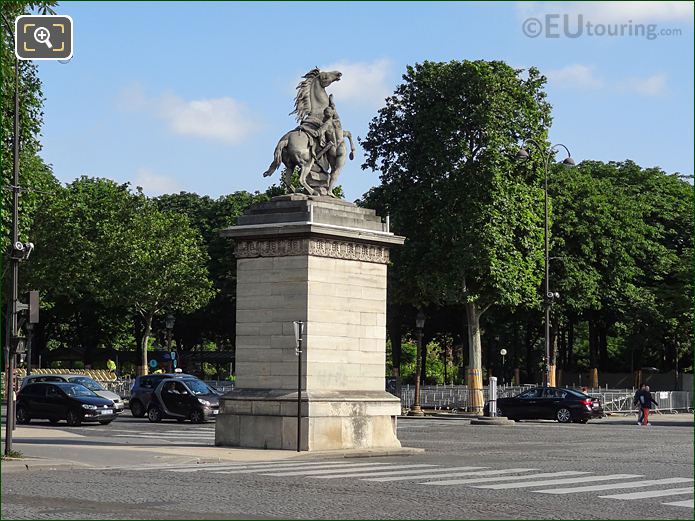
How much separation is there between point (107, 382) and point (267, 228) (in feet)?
129

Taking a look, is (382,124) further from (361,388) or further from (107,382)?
(361,388)

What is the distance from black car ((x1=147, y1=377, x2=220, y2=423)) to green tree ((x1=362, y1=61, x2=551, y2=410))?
13.4 meters

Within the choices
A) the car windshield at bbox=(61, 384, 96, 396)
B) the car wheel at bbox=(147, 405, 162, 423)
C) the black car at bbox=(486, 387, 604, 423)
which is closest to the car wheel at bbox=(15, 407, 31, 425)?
the car windshield at bbox=(61, 384, 96, 396)

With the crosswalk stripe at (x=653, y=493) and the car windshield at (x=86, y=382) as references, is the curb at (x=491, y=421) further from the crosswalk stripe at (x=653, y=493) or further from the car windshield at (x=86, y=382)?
the crosswalk stripe at (x=653, y=493)

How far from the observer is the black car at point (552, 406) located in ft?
174

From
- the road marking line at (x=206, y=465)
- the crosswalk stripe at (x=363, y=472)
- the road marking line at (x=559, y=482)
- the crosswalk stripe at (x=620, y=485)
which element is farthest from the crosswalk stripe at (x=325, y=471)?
the crosswalk stripe at (x=620, y=485)

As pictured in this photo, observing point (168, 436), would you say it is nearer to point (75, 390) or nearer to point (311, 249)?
point (75, 390)

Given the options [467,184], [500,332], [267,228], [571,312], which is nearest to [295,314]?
[267,228]

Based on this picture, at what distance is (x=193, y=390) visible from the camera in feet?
154

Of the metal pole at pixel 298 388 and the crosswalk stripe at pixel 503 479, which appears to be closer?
the crosswalk stripe at pixel 503 479

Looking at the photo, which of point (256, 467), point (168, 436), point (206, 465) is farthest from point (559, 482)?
point (168, 436)

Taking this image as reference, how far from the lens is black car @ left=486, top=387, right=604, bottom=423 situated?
52938 millimetres

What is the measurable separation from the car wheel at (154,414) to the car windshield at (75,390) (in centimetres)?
258

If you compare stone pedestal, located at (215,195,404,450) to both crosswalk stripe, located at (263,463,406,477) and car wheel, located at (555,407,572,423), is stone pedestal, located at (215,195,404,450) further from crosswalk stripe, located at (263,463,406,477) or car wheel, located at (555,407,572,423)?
car wheel, located at (555,407,572,423)
